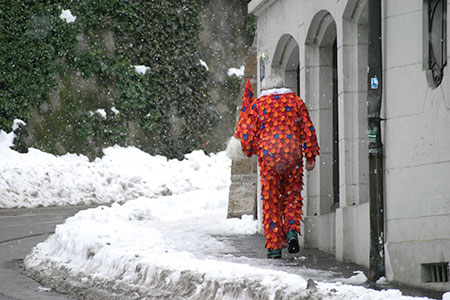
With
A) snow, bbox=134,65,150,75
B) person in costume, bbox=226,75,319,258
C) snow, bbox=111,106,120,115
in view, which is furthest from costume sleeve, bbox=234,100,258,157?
snow, bbox=134,65,150,75

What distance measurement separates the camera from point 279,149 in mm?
9625

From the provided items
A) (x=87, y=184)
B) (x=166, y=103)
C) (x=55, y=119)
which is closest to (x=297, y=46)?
(x=87, y=184)

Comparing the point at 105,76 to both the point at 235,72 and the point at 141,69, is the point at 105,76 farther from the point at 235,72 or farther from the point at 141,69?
the point at 235,72

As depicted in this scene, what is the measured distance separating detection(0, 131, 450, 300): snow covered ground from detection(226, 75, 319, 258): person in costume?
72 cm

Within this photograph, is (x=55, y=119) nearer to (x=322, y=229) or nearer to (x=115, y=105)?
(x=115, y=105)

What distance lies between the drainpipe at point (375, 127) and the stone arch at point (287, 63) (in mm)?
4496

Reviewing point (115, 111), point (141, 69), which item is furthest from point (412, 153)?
Result: point (141, 69)

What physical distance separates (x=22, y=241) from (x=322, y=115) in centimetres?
480

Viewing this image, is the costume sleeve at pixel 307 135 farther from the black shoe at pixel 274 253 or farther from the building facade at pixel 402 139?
the black shoe at pixel 274 253

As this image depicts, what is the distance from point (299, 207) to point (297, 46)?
3.07 meters

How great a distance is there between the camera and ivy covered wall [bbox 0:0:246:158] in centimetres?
2308

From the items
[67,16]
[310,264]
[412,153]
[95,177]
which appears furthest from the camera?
[67,16]

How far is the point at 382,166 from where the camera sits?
7895mm

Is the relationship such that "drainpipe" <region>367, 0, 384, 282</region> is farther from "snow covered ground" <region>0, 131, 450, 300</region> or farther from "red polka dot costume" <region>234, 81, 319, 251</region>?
"red polka dot costume" <region>234, 81, 319, 251</region>
